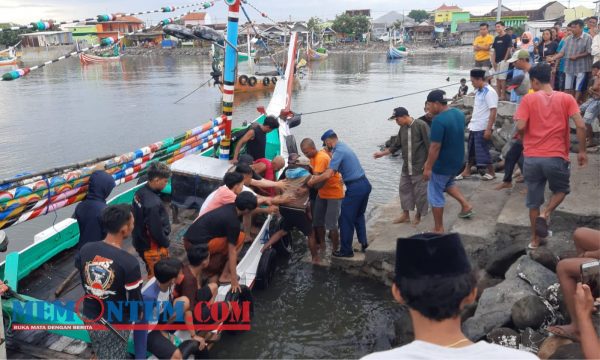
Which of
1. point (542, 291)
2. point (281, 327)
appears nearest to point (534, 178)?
point (542, 291)

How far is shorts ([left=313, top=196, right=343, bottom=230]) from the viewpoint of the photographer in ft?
21.4

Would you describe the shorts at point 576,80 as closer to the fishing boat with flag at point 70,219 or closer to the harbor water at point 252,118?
the harbor water at point 252,118

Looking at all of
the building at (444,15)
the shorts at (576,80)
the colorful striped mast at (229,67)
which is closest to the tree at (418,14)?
the building at (444,15)

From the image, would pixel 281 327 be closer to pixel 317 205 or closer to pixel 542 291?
pixel 317 205

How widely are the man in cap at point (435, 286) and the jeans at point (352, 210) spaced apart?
440 centimetres

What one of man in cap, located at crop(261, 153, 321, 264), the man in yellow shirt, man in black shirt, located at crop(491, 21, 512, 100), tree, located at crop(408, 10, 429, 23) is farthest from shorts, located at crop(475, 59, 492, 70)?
tree, located at crop(408, 10, 429, 23)

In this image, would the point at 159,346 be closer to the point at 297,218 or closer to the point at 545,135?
the point at 297,218

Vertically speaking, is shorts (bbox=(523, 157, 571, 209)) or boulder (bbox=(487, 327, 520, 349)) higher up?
shorts (bbox=(523, 157, 571, 209))

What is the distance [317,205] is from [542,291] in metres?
3.00

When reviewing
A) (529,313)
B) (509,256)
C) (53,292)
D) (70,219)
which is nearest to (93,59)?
(70,219)

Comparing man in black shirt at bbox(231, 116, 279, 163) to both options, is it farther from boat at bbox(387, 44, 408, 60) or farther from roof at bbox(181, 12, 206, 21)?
roof at bbox(181, 12, 206, 21)

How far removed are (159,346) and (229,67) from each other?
5083 mm

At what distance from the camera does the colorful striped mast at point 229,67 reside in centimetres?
785

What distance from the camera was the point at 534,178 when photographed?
16.5 feet
